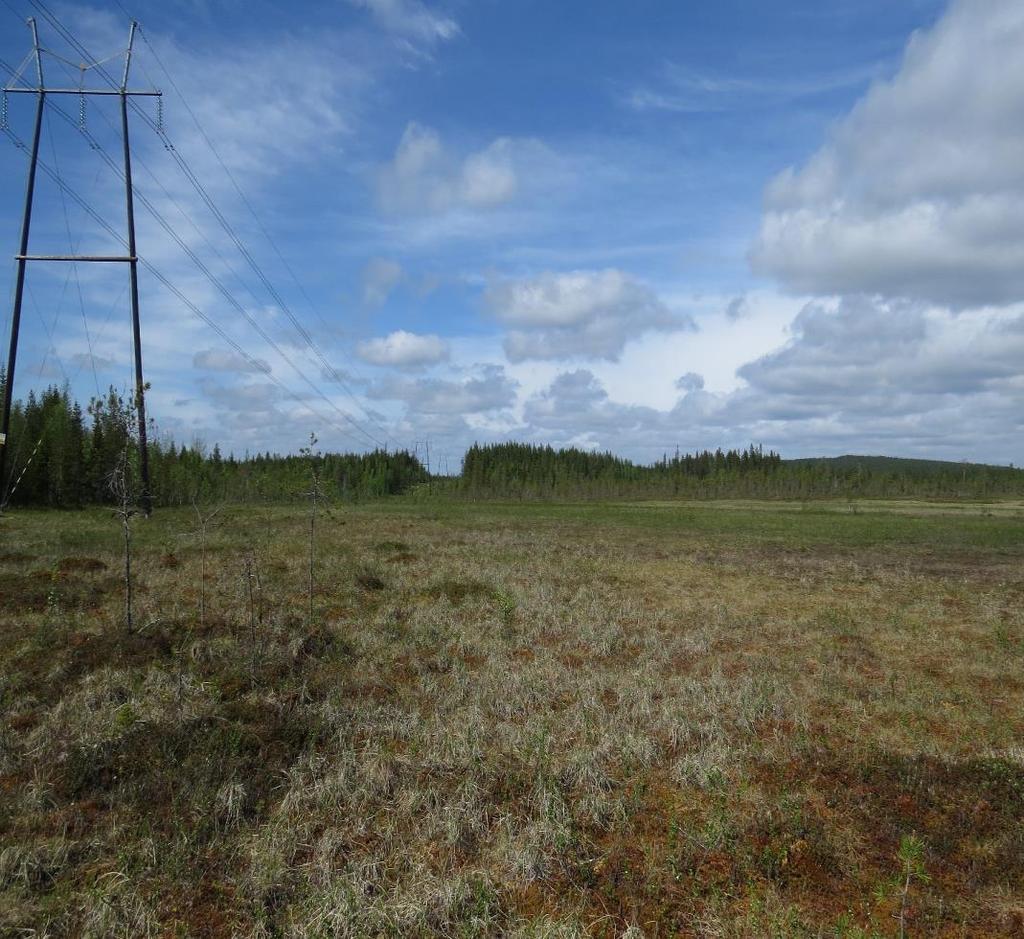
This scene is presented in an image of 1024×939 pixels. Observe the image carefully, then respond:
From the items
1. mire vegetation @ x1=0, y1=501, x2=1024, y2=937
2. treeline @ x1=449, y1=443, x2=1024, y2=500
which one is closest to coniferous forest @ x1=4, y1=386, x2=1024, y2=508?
treeline @ x1=449, y1=443, x2=1024, y2=500

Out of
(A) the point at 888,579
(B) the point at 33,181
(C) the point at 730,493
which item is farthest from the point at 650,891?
(C) the point at 730,493

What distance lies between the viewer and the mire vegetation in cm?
491

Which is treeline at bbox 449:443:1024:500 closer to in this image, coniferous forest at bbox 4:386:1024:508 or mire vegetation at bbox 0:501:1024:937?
coniferous forest at bbox 4:386:1024:508

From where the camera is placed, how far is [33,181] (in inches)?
968

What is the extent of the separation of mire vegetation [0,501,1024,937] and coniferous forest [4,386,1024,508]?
20.0 metres

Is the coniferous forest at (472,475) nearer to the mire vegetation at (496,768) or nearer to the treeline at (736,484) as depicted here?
the treeline at (736,484)

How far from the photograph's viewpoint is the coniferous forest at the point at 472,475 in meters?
44.3

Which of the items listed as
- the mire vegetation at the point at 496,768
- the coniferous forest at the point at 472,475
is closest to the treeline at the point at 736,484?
the coniferous forest at the point at 472,475

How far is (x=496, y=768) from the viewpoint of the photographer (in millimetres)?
6891

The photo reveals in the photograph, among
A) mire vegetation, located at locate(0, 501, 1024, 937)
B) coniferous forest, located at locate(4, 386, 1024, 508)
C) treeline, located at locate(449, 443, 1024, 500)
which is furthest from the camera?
treeline, located at locate(449, 443, 1024, 500)

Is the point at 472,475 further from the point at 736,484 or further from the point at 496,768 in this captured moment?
the point at 496,768

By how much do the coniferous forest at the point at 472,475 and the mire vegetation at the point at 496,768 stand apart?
20.0 metres

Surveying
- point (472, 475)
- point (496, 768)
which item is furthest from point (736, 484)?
point (496, 768)

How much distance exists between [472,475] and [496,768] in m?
123
